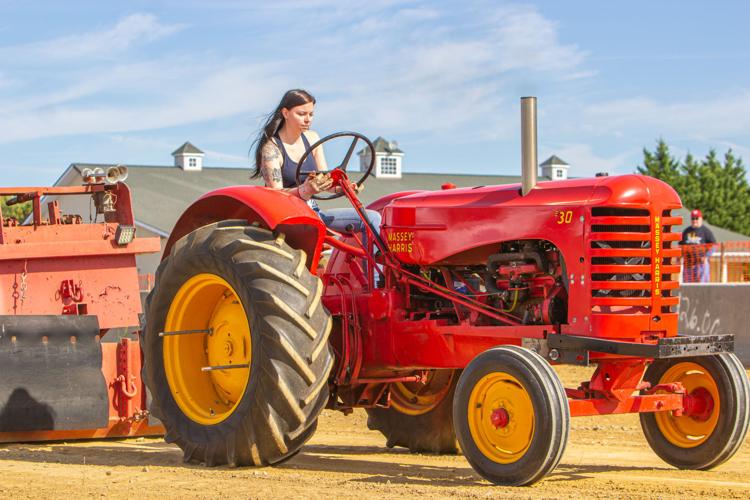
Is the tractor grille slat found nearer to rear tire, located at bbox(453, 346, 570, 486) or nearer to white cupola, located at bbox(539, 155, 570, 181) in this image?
rear tire, located at bbox(453, 346, 570, 486)

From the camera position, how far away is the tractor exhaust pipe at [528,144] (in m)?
6.38

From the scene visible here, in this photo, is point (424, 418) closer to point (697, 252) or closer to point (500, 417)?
point (500, 417)

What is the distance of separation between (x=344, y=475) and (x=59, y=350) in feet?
9.05

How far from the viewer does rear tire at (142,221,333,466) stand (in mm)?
6441

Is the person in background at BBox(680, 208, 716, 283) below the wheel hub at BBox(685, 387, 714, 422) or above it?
above

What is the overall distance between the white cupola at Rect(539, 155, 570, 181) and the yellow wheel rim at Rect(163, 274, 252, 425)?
48741mm

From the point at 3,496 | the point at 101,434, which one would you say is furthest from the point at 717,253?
the point at 3,496

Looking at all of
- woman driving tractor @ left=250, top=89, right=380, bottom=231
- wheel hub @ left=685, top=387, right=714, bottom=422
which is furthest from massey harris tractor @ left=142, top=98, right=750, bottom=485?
woman driving tractor @ left=250, top=89, right=380, bottom=231

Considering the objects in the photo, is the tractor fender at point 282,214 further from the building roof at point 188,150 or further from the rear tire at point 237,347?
the building roof at point 188,150

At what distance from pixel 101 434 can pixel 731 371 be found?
4387 mm

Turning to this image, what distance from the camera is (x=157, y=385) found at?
7.43 m

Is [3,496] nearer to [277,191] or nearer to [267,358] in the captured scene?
[267,358]

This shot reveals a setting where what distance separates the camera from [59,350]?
839cm

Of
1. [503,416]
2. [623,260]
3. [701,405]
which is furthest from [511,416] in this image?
[701,405]
